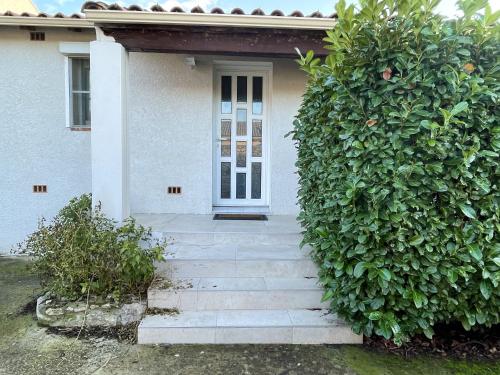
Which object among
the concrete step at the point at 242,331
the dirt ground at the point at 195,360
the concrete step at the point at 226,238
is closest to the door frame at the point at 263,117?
the concrete step at the point at 226,238

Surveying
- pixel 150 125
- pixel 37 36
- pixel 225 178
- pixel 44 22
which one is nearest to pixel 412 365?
pixel 225 178

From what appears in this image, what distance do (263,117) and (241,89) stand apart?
628 millimetres

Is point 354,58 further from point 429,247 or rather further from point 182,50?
point 182,50

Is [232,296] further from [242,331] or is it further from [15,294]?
[15,294]

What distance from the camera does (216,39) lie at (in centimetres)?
424

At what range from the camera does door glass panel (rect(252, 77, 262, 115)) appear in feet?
20.0

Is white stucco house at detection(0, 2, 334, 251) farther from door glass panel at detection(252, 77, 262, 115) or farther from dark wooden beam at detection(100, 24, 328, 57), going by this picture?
dark wooden beam at detection(100, 24, 328, 57)

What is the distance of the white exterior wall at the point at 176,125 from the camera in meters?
5.80

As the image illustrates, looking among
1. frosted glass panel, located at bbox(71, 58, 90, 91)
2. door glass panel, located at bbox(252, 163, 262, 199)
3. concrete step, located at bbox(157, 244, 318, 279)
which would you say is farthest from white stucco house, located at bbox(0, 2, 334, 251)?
concrete step, located at bbox(157, 244, 318, 279)

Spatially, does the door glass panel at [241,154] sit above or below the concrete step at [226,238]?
above

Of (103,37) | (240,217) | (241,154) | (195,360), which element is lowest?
(195,360)

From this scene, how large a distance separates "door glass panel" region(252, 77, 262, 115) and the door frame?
81 millimetres

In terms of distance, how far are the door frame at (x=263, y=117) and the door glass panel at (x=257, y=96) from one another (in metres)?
0.08

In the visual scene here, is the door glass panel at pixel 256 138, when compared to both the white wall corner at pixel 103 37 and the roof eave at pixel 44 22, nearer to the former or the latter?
the white wall corner at pixel 103 37
